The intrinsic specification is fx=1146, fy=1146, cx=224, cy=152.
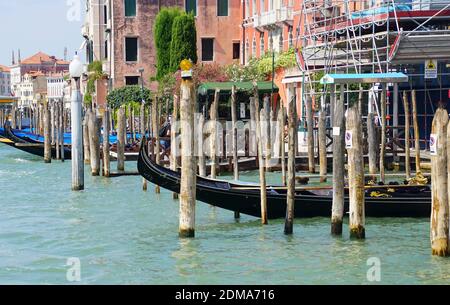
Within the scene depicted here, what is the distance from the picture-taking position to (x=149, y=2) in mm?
36781

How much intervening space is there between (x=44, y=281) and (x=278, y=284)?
214 cm

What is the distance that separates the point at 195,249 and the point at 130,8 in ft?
85.1

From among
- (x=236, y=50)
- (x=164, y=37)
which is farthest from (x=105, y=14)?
(x=164, y=37)

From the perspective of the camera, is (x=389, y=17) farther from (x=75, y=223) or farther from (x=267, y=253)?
(x=267, y=253)

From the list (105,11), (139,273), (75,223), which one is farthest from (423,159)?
(105,11)

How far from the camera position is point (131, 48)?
3694 cm

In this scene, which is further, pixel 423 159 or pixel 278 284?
pixel 423 159

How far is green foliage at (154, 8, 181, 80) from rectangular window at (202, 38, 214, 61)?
2625 mm

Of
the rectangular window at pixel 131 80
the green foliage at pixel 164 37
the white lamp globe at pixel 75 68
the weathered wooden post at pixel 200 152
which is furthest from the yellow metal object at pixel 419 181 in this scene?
the rectangular window at pixel 131 80

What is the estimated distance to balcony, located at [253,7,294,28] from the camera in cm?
2950

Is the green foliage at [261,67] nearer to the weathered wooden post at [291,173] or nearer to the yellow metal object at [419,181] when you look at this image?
the yellow metal object at [419,181]

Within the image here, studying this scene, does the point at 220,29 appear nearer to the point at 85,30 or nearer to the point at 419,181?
the point at 85,30

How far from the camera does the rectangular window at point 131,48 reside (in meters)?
36.9

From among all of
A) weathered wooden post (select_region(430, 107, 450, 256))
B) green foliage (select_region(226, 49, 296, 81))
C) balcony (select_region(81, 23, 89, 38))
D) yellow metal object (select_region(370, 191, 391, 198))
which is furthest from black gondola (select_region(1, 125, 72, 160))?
balcony (select_region(81, 23, 89, 38))
